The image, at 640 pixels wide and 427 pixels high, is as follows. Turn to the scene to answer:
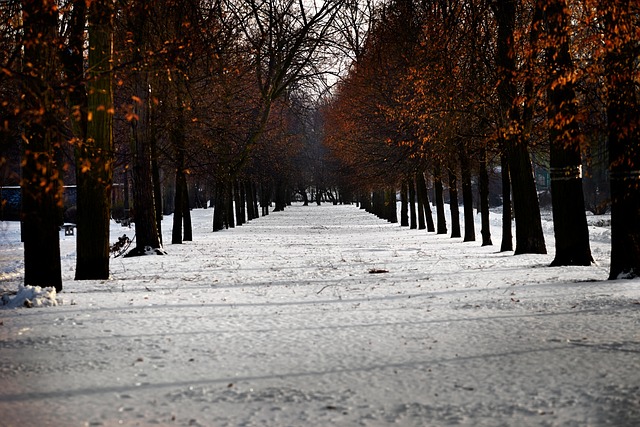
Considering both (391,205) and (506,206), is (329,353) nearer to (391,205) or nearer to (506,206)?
(506,206)

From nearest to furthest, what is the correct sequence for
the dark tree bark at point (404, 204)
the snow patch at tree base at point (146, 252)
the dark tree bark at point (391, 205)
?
the snow patch at tree base at point (146, 252) → the dark tree bark at point (404, 204) → the dark tree bark at point (391, 205)

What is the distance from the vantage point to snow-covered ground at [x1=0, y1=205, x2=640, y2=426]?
5270 millimetres

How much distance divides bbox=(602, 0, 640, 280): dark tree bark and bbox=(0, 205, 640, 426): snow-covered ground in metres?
0.72

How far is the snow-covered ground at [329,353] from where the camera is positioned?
527 cm

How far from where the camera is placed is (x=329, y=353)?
7203mm

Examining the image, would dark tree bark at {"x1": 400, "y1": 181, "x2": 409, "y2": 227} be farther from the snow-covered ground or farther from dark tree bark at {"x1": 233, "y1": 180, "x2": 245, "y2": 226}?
the snow-covered ground

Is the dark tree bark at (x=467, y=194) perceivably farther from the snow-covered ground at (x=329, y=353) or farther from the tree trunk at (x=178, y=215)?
the snow-covered ground at (x=329, y=353)

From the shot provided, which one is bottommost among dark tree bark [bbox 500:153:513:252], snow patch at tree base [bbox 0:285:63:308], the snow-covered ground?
the snow-covered ground

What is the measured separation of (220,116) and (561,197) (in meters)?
16.3

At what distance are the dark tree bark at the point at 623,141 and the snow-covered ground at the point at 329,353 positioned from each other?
724 millimetres

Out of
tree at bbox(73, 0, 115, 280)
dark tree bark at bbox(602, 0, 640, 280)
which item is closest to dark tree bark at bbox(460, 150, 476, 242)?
dark tree bark at bbox(602, 0, 640, 280)

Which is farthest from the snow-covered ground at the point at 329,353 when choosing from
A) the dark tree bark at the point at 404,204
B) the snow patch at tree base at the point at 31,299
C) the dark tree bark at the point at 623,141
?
the dark tree bark at the point at 404,204

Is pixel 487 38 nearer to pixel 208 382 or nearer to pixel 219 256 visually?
pixel 208 382

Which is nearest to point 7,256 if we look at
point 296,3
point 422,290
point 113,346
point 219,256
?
point 219,256
